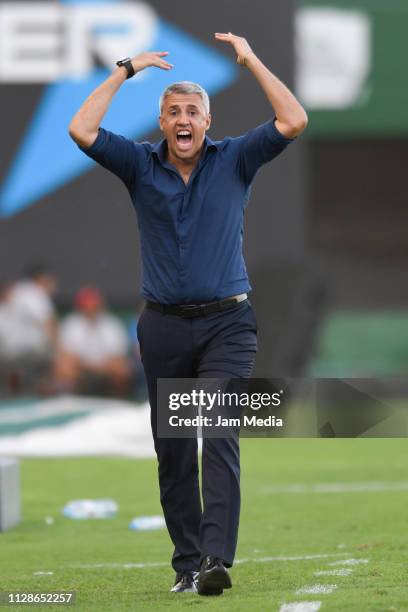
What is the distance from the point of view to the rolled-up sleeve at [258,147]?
596 cm

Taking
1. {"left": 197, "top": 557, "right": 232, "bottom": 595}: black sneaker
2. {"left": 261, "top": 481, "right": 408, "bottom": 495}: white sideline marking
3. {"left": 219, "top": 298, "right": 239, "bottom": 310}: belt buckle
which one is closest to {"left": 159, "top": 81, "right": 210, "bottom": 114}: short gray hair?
{"left": 219, "top": 298, "right": 239, "bottom": 310}: belt buckle

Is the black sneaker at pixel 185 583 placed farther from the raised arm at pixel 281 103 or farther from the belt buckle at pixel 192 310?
the raised arm at pixel 281 103

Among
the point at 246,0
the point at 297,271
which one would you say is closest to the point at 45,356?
the point at 297,271

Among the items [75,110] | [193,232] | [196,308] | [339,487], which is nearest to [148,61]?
[193,232]

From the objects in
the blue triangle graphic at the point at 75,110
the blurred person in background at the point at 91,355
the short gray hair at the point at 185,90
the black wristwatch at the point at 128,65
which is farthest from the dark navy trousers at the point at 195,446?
the blue triangle graphic at the point at 75,110

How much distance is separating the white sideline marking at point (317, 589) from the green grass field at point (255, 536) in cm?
5

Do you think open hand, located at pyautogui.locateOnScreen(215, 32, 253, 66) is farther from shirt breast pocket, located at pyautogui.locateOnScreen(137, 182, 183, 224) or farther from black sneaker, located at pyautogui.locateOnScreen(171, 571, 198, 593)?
black sneaker, located at pyautogui.locateOnScreen(171, 571, 198, 593)

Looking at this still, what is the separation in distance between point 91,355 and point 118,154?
10727mm

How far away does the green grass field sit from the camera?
5.92 m

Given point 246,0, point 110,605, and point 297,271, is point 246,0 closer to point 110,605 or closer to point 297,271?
point 297,271

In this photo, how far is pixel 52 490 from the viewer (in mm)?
10438

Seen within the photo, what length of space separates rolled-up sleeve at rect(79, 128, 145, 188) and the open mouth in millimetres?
166

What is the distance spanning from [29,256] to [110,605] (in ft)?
38.5

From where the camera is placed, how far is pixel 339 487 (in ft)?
33.9
